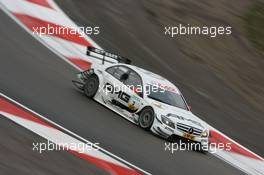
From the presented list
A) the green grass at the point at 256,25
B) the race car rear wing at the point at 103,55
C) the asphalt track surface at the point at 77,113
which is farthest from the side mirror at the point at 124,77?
the green grass at the point at 256,25

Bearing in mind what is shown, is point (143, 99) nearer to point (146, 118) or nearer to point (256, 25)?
point (146, 118)

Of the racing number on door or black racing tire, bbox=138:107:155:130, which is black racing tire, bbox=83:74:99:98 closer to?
the racing number on door

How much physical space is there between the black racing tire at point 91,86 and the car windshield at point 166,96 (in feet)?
4.21

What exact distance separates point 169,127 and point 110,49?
480cm

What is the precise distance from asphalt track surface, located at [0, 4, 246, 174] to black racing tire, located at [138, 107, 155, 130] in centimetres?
16

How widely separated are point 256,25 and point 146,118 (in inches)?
286

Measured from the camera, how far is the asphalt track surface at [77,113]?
1224cm

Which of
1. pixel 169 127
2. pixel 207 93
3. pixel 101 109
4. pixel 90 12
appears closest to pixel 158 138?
pixel 169 127

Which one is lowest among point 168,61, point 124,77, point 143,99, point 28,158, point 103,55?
point 28,158

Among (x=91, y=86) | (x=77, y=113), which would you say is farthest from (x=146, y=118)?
(x=91, y=86)

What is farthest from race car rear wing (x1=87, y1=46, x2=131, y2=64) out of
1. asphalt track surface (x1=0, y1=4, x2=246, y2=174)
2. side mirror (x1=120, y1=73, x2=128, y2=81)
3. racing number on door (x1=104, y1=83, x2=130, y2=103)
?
racing number on door (x1=104, y1=83, x2=130, y2=103)

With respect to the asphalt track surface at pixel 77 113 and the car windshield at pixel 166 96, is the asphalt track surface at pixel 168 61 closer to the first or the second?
the car windshield at pixel 166 96

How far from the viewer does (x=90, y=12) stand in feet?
63.2

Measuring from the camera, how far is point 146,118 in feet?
46.1
